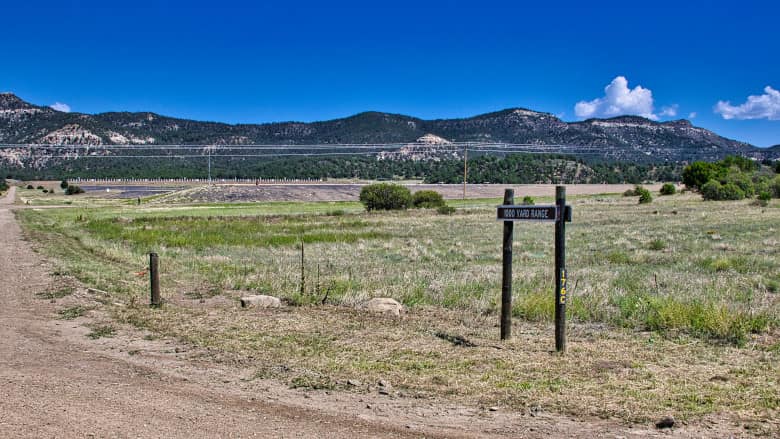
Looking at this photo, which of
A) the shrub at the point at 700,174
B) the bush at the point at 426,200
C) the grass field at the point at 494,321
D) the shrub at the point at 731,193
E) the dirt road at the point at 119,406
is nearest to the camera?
the dirt road at the point at 119,406

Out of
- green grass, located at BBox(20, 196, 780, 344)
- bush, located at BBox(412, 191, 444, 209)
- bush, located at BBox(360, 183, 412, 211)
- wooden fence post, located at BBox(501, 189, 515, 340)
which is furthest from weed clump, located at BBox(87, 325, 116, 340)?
bush, located at BBox(412, 191, 444, 209)

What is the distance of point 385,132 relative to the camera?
170 metres

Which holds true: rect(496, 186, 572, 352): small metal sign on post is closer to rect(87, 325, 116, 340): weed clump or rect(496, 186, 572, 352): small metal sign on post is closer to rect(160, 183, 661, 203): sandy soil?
rect(87, 325, 116, 340): weed clump

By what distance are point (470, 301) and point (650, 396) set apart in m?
5.95

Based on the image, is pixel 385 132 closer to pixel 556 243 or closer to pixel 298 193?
pixel 298 193

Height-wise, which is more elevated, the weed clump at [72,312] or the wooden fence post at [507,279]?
the wooden fence post at [507,279]

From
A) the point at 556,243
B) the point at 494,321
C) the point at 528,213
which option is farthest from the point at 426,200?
the point at 556,243

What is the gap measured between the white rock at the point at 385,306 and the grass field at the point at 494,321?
247 mm

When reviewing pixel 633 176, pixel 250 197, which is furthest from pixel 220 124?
pixel 633 176

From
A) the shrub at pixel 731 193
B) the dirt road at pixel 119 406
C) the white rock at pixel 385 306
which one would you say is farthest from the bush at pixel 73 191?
the dirt road at pixel 119 406

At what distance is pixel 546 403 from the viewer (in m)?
6.77

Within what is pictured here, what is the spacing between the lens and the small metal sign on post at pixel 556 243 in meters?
8.52

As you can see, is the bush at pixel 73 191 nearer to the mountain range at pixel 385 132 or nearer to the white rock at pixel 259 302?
the mountain range at pixel 385 132

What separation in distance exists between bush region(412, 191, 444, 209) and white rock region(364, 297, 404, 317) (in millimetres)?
54923
